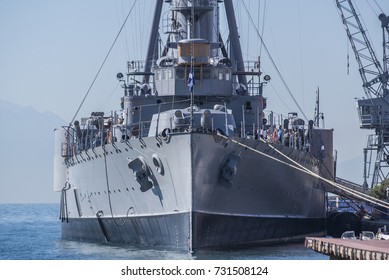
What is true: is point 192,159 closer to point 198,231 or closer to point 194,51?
point 198,231

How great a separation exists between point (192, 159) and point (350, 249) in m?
11.0

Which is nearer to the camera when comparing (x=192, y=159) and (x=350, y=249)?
(x=350, y=249)

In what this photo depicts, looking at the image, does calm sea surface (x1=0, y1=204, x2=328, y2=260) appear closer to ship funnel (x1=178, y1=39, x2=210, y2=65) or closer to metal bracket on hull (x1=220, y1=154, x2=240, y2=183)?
metal bracket on hull (x1=220, y1=154, x2=240, y2=183)

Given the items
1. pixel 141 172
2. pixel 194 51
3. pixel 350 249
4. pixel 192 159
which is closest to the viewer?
pixel 350 249

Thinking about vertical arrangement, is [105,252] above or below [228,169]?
below

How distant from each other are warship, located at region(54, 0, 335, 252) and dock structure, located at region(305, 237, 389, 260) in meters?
5.72

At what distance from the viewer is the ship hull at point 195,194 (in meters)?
41.1

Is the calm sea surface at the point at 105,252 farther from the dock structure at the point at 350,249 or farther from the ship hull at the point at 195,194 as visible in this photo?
the dock structure at the point at 350,249

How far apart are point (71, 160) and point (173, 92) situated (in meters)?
7.06

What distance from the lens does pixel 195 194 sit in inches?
1609

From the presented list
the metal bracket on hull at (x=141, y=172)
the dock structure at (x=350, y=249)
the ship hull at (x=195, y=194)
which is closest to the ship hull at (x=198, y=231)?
the ship hull at (x=195, y=194)

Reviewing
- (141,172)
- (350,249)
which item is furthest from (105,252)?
(350,249)
